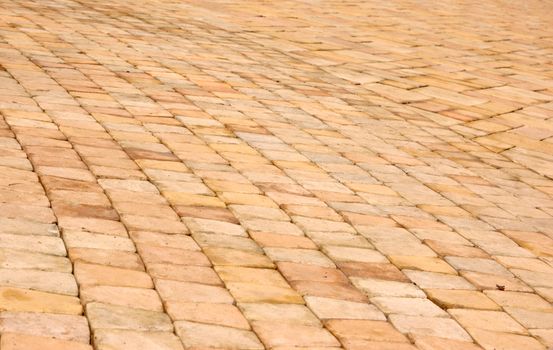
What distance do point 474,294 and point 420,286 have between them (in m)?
0.23

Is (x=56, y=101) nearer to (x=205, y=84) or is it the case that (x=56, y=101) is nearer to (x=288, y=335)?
(x=205, y=84)

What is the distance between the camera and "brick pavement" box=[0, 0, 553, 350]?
3.39m

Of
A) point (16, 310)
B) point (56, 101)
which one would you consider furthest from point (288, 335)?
point (56, 101)

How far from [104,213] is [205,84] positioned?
3191 mm

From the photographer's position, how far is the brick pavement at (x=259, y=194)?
11.1 ft

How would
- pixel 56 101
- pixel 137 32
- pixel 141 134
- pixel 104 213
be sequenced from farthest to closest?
pixel 137 32
pixel 56 101
pixel 141 134
pixel 104 213

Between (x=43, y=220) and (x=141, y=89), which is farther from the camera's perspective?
(x=141, y=89)

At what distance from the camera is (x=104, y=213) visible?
164 inches

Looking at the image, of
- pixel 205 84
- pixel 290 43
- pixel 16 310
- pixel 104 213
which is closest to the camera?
pixel 16 310

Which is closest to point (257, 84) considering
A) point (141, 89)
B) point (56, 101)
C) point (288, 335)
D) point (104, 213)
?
point (141, 89)

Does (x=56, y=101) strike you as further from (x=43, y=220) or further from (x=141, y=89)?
(x=43, y=220)

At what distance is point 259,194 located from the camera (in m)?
4.86

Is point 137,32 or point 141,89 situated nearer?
point 141,89

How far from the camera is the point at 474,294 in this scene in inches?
158
